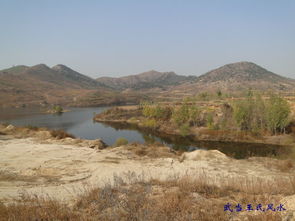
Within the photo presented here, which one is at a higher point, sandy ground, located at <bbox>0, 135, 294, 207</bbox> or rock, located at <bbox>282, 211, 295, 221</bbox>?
rock, located at <bbox>282, 211, 295, 221</bbox>

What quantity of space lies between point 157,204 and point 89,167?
1028 cm

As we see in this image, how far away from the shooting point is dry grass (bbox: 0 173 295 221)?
576 centimetres

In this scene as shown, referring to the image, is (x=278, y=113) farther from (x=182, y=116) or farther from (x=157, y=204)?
(x=157, y=204)

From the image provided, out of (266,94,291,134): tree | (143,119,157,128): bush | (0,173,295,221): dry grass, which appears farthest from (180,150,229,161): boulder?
(143,119,157,128): bush

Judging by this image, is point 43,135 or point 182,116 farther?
point 182,116

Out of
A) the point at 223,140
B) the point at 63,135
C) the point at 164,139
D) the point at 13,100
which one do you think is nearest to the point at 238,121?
the point at 223,140

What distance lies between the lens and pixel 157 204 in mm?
6473

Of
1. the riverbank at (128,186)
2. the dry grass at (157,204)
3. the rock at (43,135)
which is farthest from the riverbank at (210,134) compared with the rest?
the dry grass at (157,204)

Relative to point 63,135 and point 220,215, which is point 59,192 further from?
point 63,135

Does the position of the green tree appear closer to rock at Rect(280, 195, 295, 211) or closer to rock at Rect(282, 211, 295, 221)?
rock at Rect(280, 195, 295, 211)

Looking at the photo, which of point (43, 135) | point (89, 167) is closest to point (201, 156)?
point (89, 167)

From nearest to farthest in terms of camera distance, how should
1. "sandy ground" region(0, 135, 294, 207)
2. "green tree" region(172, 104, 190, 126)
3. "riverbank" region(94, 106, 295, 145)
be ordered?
"sandy ground" region(0, 135, 294, 207)
"riverbank" region(94, 106, 295, 145)
"green tree" region(172, 104, 190, 126)

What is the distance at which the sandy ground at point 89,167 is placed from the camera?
38.8 feet

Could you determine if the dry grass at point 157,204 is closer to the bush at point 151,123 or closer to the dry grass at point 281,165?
the dry grass at point 281,165
